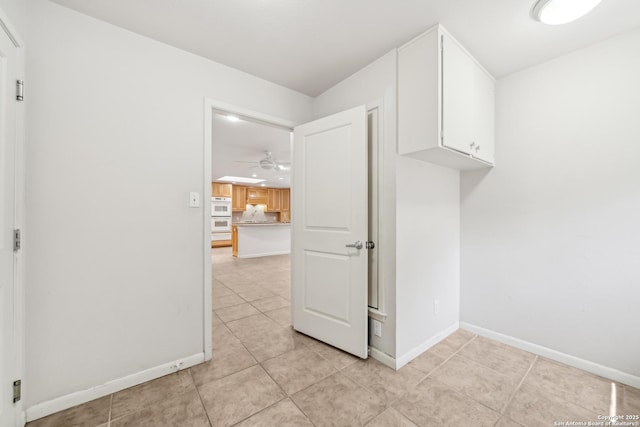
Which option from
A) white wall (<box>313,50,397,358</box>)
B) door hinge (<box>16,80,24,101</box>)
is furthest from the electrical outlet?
door hinge (<box>16,80,24,101</box>)

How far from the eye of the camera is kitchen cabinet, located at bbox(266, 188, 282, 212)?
999cm

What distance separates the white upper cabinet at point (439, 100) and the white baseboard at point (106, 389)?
225 cm

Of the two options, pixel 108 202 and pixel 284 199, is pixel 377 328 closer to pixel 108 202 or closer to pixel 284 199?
pixel 108 202

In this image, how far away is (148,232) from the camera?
1755 millimetres

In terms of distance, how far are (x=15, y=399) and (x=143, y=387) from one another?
22.7 inches

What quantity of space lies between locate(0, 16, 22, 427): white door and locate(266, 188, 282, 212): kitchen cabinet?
28.6 ft

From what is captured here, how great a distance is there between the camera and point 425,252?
214cm

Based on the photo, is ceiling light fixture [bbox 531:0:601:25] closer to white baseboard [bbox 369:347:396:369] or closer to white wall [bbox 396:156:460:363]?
white wall [bbox 396:156:460:363]

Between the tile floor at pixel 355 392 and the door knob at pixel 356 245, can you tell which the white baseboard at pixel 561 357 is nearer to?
the tile floor at pixel 355 392

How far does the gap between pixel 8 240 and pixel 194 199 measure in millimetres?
925

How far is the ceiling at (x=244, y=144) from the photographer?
138 inches

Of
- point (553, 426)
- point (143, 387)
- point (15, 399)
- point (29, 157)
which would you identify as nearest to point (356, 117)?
point (29, 157)

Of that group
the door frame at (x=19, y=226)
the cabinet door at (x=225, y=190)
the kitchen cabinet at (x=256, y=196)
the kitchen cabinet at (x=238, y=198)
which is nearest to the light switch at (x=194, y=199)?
the door frame at (x=19, y=226)

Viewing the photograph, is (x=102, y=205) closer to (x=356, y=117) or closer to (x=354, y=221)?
(x=354, y=221)
